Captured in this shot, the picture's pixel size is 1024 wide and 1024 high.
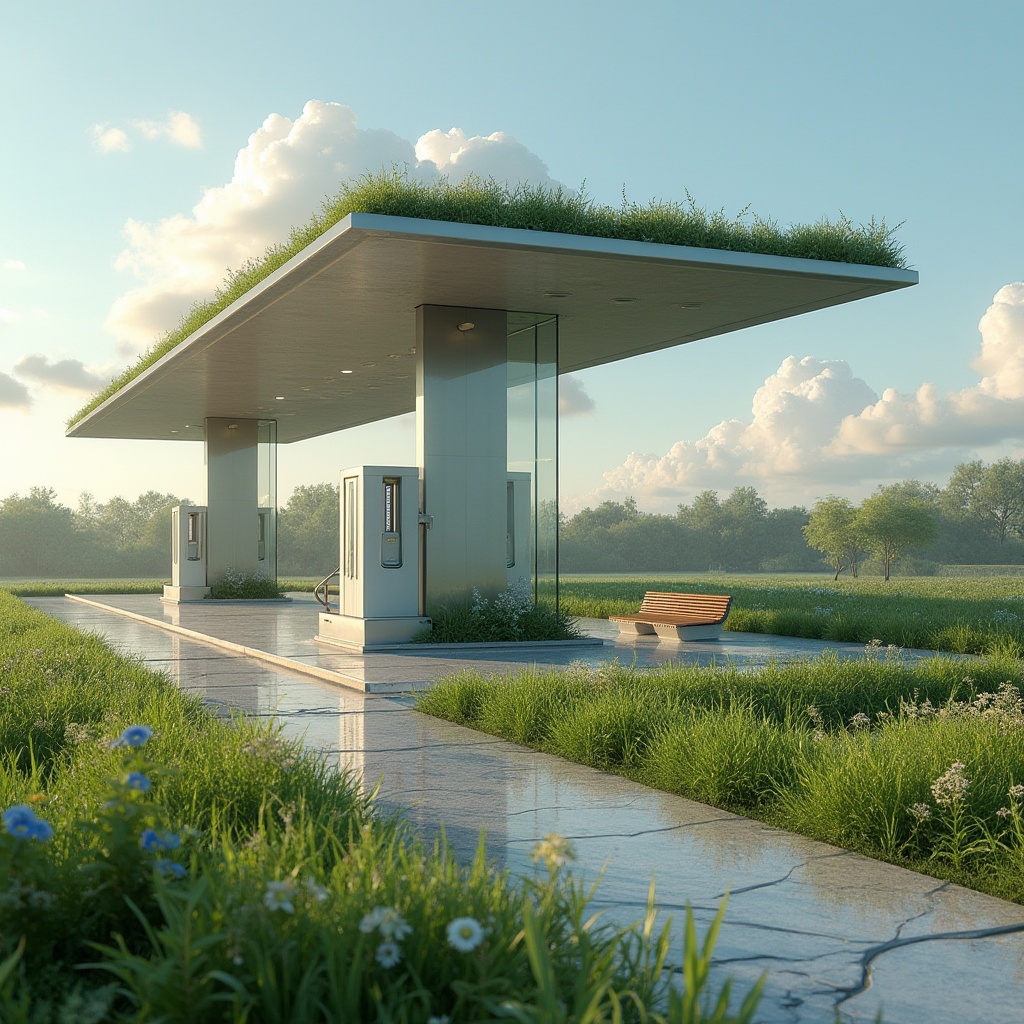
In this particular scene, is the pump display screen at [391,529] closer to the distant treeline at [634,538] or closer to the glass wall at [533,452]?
the glass wall at [533,452]

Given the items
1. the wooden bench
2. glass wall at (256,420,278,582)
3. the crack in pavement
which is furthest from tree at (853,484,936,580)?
the crack in pavement

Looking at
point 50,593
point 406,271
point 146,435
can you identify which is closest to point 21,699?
point 406,271

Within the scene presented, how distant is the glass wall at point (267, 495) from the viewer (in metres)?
27.6

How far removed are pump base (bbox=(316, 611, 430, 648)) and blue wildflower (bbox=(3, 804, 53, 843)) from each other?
11.7 meters

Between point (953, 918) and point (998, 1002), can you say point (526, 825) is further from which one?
point (998, 1002)

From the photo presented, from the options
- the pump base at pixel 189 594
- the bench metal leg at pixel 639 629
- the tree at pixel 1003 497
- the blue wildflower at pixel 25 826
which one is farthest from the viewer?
the tree at pixel 1003 497

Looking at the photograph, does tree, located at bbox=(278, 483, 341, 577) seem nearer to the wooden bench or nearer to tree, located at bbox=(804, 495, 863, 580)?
tree, located at bbox=(804, 495, 863, 580)

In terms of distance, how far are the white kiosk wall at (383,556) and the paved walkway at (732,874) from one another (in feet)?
15.8

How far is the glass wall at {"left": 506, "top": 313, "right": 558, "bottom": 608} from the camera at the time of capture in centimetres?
1572

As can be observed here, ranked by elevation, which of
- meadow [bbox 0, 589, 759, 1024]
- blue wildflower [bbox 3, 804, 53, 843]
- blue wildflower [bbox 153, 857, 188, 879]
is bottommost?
meadow [bbox 0, 589, 759, 1024]

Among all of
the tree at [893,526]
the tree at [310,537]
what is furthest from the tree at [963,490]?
the tree at [310,537]

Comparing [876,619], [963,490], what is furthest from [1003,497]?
[876,619]

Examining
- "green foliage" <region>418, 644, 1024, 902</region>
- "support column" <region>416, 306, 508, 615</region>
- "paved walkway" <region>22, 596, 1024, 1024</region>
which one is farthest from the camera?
"support column" <region>416, 306, 508, 615</region>

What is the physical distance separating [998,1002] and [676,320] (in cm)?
1401
